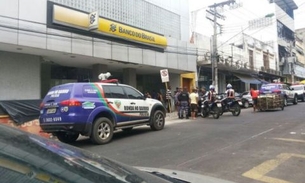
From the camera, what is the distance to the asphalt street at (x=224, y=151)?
18.6 feet

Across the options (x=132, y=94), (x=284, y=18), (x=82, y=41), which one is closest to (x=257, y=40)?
(x=284, y=18)

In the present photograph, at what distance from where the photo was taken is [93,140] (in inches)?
350

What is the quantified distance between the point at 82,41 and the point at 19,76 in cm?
341

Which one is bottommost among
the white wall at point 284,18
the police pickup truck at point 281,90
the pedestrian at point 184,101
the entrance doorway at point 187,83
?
the pedestrian at point 184,101

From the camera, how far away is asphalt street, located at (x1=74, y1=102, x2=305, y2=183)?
5668 millimetres

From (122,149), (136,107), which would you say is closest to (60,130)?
(122,149)

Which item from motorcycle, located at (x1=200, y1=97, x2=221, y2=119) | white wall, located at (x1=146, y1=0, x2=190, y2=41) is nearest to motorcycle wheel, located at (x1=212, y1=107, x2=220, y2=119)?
motorcycle, located at (x1=200, y1=97, x2=221, y2=119)

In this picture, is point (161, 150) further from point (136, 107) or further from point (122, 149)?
point (136, 107)

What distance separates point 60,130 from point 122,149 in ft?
6.38

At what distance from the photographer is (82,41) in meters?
15.4

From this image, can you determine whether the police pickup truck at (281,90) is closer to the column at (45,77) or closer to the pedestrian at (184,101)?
the pedestrian at (184,101)

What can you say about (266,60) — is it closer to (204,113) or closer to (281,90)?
(281,90)

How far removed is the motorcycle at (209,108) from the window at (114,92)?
697 cm

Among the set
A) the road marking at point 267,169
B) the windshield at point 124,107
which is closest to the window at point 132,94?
the windshield at point 124,107
